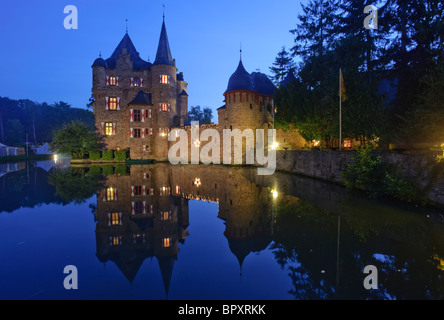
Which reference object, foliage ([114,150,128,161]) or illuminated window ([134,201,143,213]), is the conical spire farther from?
illuminated window ([134,201,143,213])

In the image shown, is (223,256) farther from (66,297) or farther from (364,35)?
(364,35)

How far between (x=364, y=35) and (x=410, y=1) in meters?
5.50

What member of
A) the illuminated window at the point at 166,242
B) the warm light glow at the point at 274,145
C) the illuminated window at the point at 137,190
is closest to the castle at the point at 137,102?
the warm light glow at the point at 274,145

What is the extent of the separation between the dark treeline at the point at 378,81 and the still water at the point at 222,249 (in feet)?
23.2

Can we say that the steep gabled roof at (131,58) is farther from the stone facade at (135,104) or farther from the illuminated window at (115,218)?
the illuminated window at (115,218)

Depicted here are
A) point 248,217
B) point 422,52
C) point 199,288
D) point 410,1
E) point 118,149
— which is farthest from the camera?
point 118,149

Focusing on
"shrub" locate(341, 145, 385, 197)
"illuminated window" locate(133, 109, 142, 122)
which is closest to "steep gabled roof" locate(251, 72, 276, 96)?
"illuminated window" locate(133, 109, 142, 122)

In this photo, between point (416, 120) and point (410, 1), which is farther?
point (410, 1)

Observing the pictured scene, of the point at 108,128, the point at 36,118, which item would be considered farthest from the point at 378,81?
the point at 36,118

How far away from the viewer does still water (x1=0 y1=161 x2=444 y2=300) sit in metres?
3.86

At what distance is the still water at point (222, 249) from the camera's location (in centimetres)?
386

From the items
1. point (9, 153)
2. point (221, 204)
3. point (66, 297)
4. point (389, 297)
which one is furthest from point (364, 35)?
point (9, 153)

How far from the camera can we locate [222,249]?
5.54m

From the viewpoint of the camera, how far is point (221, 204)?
393 inches
